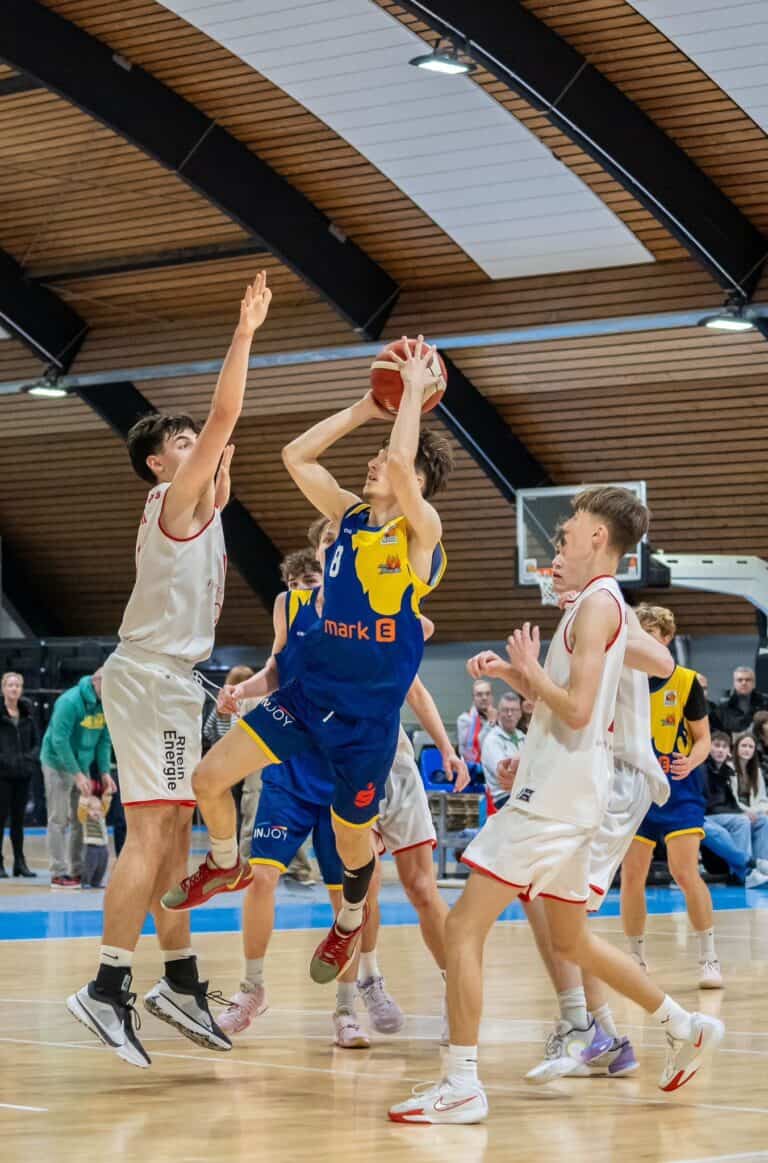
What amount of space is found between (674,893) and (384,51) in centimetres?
Result: 798

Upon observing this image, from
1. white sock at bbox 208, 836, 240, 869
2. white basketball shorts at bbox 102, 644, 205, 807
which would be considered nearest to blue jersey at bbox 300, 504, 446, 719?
white basketball shorts at bbox 102, 644, 205, 807

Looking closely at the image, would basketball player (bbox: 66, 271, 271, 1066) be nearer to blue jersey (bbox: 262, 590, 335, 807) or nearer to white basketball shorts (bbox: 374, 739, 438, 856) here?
blue jersey (bbox: 262, 590, 335, 807)

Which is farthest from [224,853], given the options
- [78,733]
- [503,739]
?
[78,733]

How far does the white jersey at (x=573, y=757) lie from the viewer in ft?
17.9

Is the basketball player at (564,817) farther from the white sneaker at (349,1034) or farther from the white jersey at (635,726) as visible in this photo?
the white sneaker at (349,1034)

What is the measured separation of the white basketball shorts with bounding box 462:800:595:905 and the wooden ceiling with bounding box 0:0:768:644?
38.5 feet

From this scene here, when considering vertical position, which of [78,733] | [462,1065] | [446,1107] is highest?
[78,733]

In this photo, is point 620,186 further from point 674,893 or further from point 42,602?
point 42,602

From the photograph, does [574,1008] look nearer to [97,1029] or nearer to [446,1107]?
[446,1107]

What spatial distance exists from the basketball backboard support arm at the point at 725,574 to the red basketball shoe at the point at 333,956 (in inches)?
598

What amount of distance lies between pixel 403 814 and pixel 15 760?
9.86 metres

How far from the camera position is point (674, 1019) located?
5617mm

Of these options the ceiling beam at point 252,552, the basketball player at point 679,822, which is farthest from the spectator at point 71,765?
the ceiling beam at point 252,552

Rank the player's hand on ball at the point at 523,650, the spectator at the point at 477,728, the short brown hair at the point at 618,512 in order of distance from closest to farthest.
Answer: the player's hand on ball at the point at 523,650
the short brown hair at the point at 618,512
the spectator at the point at 477,728
